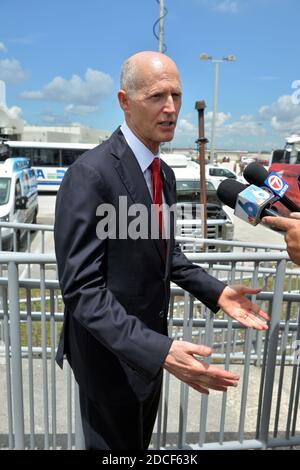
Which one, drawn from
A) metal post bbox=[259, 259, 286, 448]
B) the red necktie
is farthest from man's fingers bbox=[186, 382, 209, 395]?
metal post bbox=[259, 259, 286, 448]

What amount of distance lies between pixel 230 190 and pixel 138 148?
45cm

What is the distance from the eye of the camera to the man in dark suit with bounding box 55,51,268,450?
1302 mm

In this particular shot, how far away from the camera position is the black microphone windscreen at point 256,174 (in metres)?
1.62

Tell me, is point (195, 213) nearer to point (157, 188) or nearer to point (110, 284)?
point (157, 188)

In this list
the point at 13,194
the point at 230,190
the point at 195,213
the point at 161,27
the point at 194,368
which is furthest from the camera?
the point at 161,27

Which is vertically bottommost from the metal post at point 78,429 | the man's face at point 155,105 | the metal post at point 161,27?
the metal post at point 78,429

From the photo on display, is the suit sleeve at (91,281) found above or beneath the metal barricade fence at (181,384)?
above

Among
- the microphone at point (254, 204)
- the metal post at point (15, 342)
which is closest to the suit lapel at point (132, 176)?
the microphone at point (254, 204)

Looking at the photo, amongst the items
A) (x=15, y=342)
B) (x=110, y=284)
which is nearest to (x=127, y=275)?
(x=110, y=284)

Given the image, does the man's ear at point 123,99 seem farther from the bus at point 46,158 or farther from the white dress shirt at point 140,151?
the bus at point 46,158

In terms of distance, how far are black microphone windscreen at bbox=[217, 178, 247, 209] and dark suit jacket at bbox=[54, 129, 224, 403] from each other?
22 centimetres

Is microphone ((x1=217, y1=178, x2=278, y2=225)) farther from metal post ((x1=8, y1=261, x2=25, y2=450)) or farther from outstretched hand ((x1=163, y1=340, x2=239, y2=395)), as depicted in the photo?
metal post ((x1=8, y1=261, x2=25, y2=450))

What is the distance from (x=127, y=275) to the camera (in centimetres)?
150
